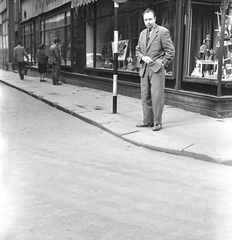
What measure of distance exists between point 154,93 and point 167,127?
80 centimetres

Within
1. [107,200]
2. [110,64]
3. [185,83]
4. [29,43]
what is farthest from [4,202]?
[29,43]

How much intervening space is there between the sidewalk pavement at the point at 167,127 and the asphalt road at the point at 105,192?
23 centimetres

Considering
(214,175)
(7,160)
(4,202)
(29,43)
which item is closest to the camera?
(4,202)

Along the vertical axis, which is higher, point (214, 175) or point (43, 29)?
point (43, 29)

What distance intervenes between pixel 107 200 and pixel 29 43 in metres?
23.6

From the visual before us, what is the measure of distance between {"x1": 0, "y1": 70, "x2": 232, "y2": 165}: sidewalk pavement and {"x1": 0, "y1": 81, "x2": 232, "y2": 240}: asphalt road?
233mm

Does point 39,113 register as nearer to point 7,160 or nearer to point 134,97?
point 134,97

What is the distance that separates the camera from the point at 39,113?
9.69m

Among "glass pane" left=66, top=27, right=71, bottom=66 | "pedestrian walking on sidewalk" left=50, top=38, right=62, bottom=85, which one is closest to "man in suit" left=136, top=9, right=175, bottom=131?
"pedestrian walking on sidewalk" left=50, top=38, right=62, bottom=85

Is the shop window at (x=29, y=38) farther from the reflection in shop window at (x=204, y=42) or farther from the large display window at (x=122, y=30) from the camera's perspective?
the reflection in shop window at (x=204, y=42)

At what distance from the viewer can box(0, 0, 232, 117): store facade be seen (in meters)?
8.78

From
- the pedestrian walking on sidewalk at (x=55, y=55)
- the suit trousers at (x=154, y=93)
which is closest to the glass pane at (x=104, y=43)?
the pedestrian walking on sidewalk at (x=55, y=55)

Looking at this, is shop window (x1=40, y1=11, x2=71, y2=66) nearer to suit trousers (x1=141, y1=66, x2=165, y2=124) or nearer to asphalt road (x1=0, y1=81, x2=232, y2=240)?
suit trousers (x1=141, y1=66, x2=165, y2=124)

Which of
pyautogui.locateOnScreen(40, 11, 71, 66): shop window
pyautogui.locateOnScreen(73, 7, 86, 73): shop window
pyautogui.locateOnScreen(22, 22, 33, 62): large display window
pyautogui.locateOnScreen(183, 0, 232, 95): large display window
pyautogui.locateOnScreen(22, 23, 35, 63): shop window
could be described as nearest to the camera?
pyautogui.locateOnScreen(183, 0, 232, 95): large display window
